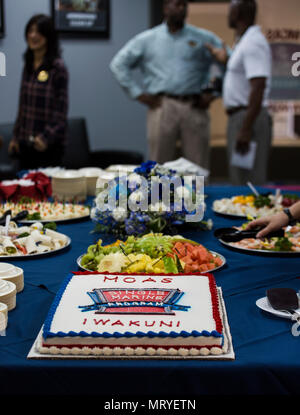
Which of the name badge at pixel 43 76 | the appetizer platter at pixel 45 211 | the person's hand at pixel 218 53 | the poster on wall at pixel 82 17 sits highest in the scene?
the poster on wall at pixel 82 17

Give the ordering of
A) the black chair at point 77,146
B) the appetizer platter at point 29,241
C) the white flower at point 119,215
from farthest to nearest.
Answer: the black chair at point 77,146
the white flower at point 119,215
the appetizer platter at point 29,241

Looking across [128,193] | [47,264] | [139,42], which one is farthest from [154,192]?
[139,42]

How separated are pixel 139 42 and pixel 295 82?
3.19 m

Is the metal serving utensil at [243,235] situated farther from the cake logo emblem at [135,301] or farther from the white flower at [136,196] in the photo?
the cake logo emblem at [135,301]

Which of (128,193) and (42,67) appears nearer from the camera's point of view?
(128,193)

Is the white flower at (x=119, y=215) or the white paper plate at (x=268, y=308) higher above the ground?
the white flower at (x=119, y=215)

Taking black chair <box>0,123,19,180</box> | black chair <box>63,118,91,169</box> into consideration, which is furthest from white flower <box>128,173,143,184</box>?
black chair <box>63,118,91,169</box>

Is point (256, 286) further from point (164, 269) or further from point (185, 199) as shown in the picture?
point (185, 199)

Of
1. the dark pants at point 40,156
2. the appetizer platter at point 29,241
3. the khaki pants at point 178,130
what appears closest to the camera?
the appetizer platter at point 29,241

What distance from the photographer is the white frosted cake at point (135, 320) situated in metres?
0.99

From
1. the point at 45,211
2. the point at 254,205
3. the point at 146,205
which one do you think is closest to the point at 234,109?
the point at 254,205

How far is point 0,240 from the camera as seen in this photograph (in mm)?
1687

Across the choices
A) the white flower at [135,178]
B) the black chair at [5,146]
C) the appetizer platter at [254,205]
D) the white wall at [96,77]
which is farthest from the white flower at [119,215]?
the white wall at [96,77]

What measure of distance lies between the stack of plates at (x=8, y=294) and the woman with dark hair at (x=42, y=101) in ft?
8.04
